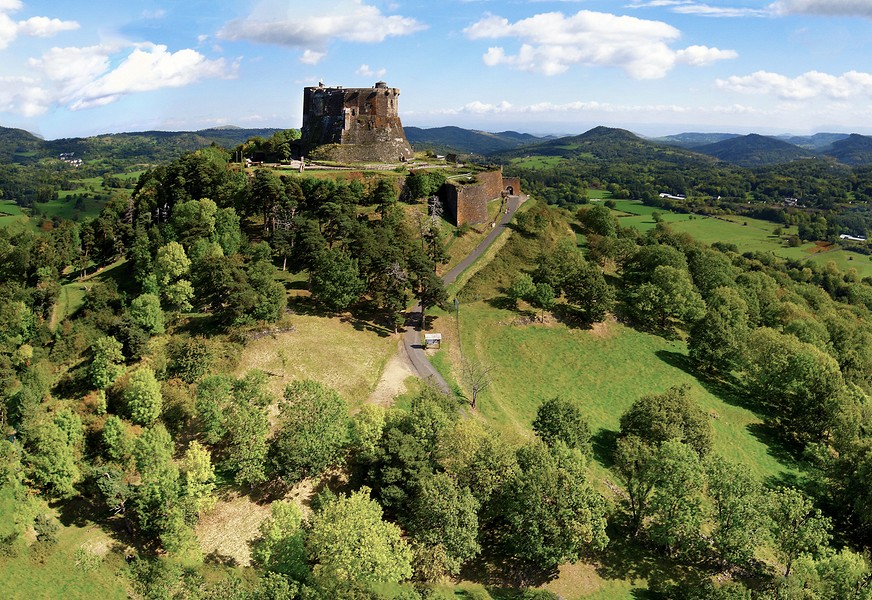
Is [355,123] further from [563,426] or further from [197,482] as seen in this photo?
[197,482]

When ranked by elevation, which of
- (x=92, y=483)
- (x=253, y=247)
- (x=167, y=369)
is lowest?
(x=92, y=483)

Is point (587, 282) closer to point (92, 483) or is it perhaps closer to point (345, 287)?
point (345, 287)

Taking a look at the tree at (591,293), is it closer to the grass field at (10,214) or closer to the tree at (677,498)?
the tree at (677,498)

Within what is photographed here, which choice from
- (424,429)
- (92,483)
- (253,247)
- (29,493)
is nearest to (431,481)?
(424,429)

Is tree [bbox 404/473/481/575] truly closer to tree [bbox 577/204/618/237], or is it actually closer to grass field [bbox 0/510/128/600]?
grass field [bbox 0/510/128/600]

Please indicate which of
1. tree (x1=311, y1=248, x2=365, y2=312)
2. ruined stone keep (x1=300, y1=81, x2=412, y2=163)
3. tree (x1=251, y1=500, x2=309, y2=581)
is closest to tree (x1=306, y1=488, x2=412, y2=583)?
tree (x1=251, y1=500, x2=309, y2=581)

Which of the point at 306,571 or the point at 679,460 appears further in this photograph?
the point at 679,460
